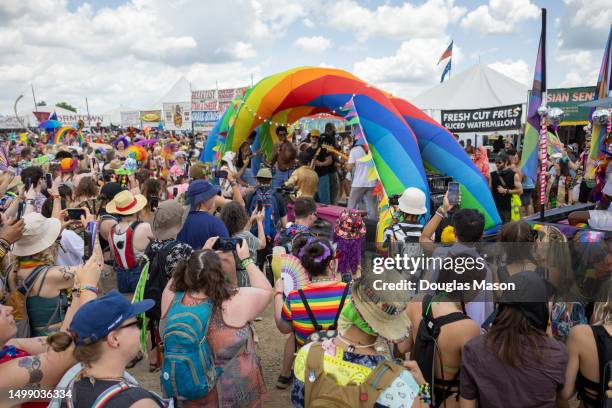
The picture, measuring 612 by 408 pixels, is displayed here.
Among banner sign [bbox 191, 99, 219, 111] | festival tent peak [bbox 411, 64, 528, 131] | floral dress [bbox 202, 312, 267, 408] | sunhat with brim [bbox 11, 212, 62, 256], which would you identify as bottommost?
floral dress [bbox 202, 312, 267, 408]

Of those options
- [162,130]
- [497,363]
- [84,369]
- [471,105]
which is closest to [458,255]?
[497,363]

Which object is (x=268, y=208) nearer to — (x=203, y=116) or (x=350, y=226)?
(x=350, y=226)

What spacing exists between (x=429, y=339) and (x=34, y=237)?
2.49 meters

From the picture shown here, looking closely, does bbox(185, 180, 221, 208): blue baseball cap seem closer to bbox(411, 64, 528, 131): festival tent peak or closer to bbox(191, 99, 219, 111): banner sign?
bbox(411, 64, 528, 131): festival tent peak

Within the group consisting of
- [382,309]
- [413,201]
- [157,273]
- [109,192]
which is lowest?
[157,273]

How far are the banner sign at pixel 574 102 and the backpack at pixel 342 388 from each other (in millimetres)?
16292

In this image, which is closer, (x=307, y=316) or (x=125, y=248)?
(x=307, y=316)

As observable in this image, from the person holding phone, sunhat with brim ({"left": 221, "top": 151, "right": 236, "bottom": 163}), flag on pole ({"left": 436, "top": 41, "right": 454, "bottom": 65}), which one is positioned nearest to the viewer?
the person holding phone

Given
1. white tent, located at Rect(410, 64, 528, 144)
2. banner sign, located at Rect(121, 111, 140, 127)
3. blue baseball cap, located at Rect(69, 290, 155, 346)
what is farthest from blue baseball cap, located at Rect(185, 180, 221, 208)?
banner sign, located at Rect(121, 111, 140, 127)

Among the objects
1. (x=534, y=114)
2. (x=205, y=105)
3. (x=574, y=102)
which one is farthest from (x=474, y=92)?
(x=205, y=105)

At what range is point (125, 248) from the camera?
13.4ft

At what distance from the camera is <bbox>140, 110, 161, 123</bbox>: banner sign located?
102 feet

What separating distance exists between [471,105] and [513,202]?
7615 mm

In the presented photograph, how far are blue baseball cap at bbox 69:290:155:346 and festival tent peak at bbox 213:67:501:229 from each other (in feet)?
16.3
